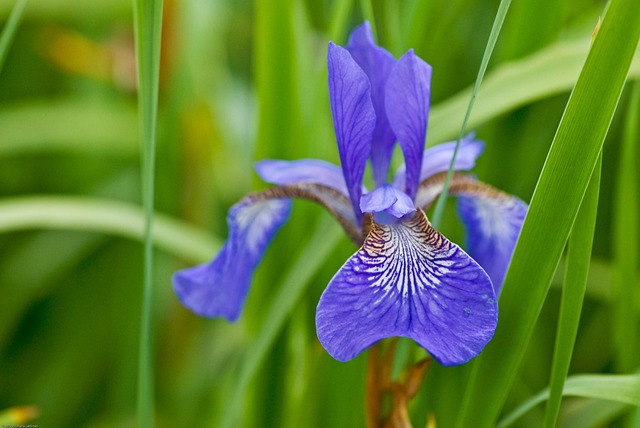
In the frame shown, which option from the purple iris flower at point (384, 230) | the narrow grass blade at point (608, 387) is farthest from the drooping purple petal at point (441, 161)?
the narrow grass blade at point (608, 387)

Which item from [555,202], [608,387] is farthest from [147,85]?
[608,387]

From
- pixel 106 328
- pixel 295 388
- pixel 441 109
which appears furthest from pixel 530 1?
pixel 106 328

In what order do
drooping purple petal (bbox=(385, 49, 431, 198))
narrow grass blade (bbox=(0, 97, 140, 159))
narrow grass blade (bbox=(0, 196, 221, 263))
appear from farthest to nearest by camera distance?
narrow grass blade (bbox=(0, 97, 140, 159)) → narrow grass blade (bbox=(0, 196, 221, 263)) → drooping purple petal (bbox=(385, 49, 431, 198))

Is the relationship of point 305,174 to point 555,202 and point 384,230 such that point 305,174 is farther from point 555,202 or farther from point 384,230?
point 555,202

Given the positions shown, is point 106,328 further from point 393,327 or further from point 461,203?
point 393,327

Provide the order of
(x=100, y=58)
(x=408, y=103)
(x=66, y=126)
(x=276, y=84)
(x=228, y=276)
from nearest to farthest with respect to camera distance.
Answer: (x=408, y=103)
(x=228, y=276)
(x=276, y=84)
(x=66, y=126)
(x=100, y=58)

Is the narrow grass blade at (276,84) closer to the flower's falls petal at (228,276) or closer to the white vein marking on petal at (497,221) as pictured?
the flower's falls petal at (228,276)

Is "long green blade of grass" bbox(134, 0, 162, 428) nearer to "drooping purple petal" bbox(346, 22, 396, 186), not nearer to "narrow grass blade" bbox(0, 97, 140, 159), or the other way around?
"drooping purple petal" bbox(346, 22, 396, 186)

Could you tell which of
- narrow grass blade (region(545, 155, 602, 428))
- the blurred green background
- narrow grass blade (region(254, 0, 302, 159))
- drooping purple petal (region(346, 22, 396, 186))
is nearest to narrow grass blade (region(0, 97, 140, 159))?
the blurred green background
